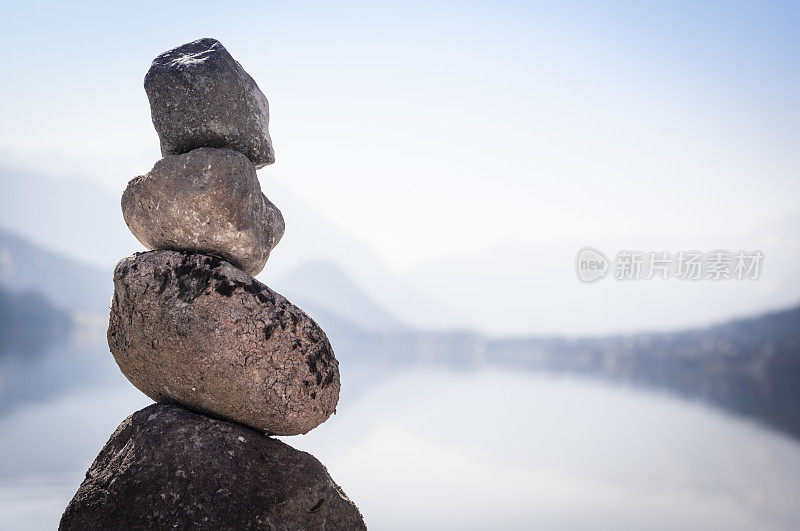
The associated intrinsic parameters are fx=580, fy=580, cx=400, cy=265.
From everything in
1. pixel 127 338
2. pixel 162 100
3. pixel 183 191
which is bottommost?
pixel 127 338

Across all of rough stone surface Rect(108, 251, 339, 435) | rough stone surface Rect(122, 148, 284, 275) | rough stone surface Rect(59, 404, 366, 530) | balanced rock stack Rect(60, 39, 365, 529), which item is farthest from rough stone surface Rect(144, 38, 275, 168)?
rough stone surface Rect(59, 404, 366, 530)

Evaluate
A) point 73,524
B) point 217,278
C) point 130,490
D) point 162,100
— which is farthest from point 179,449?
point 162,100

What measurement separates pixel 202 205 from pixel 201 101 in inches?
61.0

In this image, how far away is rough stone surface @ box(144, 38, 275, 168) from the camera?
26.1ft

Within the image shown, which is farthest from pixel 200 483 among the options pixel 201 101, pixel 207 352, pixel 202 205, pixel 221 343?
pixel 201 101

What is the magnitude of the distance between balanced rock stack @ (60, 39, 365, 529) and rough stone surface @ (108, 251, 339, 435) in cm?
Answer: 2

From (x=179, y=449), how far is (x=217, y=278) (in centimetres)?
211

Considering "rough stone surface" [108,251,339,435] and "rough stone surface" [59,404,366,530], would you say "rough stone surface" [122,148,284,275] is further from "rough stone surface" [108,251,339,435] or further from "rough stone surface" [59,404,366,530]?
"rough stone surface" [59,404,366,530]

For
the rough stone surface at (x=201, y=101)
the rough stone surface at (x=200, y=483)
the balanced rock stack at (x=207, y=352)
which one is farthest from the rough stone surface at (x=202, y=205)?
the rough stone surface at (x=200, y=483)

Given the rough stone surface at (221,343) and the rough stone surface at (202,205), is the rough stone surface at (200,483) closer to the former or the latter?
the rough stone surface at (221,343)

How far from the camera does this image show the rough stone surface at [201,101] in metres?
7.96

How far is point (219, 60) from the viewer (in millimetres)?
8125

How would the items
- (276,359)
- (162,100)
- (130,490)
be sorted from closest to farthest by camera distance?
(130,490) < (276,359) < (162,100)

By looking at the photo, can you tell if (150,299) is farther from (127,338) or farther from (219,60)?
(219,60)
